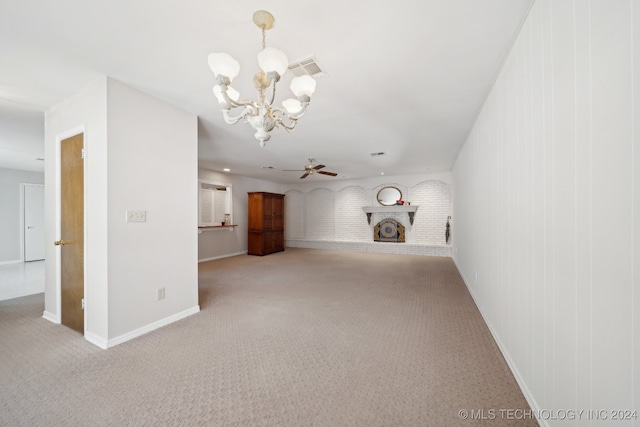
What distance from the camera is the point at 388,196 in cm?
788

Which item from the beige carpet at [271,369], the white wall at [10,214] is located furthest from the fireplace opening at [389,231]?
the white wall at [10,214]

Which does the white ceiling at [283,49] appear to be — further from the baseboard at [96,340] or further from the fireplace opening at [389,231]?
the fireplace opening at [389,231]

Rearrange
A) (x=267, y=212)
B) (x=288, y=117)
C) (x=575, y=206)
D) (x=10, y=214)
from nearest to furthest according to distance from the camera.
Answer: (x=575, y=206)
(x=288, y=117)
(x=10, y=214)
(x=267, y=212)

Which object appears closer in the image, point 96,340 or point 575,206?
point 575,206

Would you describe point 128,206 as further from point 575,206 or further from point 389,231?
point 389,231

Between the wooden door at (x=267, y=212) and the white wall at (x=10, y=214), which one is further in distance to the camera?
the wooden door at (x=267, y=212)

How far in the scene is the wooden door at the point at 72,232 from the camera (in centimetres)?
244

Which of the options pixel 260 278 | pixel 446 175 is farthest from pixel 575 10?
pixel 446 175

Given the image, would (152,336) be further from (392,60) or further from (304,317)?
(392,60)

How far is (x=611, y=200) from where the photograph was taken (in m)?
0.85

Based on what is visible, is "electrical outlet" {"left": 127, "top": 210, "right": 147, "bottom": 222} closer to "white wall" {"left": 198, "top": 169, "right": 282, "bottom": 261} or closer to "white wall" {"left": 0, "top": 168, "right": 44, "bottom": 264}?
"white wall" {"left": 198, "top": 169, "right": 282, "bottom": 261}

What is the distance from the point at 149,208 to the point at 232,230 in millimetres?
4825

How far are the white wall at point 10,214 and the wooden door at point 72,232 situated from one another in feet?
19.7

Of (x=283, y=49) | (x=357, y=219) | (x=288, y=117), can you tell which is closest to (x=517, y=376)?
(x=288, y=117)
